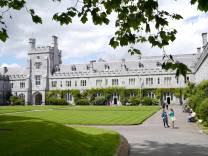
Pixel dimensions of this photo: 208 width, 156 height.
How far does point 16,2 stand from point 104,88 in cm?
6403

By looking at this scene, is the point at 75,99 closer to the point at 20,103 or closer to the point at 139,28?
the point at 20,103

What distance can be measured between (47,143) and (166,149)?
5355mm

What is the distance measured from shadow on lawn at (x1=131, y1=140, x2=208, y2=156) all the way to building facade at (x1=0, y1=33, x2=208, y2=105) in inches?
2092

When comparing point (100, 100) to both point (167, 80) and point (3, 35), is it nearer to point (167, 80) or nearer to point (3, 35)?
point (167, 80)

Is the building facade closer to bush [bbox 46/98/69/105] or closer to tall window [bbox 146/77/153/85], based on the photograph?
tall window [bbox 146/77/153/85]

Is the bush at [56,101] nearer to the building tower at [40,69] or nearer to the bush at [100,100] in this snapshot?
the building tower at [40,69]

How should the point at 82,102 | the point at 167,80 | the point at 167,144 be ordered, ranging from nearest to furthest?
the point at 167,144 < the point at 167,80 < the point at 82,102

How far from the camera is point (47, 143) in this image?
1057 cm

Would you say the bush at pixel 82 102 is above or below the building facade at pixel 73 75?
below

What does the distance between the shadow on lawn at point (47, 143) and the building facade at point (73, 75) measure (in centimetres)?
5516

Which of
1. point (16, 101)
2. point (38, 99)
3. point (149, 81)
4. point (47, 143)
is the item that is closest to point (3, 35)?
point (47, 143)

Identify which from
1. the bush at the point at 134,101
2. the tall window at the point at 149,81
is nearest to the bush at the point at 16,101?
the bush at the point at 134,101

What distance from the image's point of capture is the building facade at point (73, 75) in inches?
2724

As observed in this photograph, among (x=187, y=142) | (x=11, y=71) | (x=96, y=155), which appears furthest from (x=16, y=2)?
(x=11, y=71)
